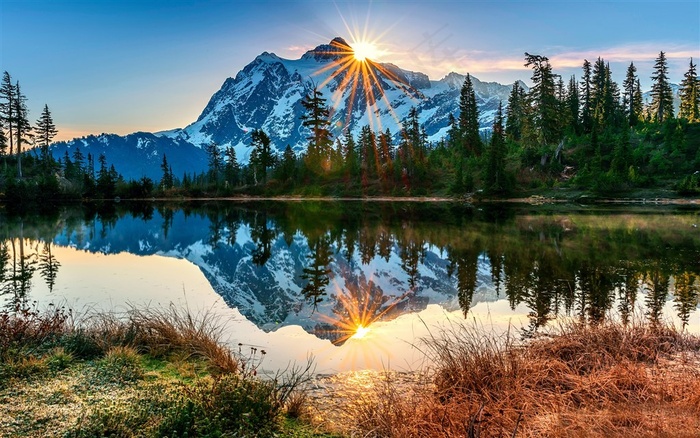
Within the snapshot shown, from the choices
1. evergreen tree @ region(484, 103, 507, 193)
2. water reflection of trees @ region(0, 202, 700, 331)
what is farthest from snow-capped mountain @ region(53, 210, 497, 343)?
evergreen tree @ region(484, 103, 507, 193)

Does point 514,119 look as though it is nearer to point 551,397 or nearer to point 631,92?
point 631,92

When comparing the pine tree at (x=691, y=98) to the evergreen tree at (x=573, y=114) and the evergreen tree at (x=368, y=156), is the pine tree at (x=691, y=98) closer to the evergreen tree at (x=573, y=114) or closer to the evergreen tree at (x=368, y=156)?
the evergreen tree at (x=573, y=114)

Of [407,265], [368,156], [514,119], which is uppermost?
[514,119]

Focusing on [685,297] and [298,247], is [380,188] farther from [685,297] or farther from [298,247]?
[685,297]

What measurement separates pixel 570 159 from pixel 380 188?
3438 centimetres

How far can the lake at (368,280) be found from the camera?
38.9ft

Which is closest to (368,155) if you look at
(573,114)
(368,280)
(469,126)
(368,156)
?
(368,156)

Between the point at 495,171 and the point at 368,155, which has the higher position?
the point at 368,155

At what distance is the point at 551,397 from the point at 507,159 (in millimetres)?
80211

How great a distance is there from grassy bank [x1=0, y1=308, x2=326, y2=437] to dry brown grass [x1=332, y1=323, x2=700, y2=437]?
136 centimetres

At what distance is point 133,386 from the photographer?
7.33 metres

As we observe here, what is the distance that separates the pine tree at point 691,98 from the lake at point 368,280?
7149 centimetres

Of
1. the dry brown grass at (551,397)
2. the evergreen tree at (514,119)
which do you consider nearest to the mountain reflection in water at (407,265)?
the dry brown grass at (551,397)

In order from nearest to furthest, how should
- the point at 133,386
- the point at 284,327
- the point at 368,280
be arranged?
the point at 133,386, the point at 284,327, the point at 368,280
